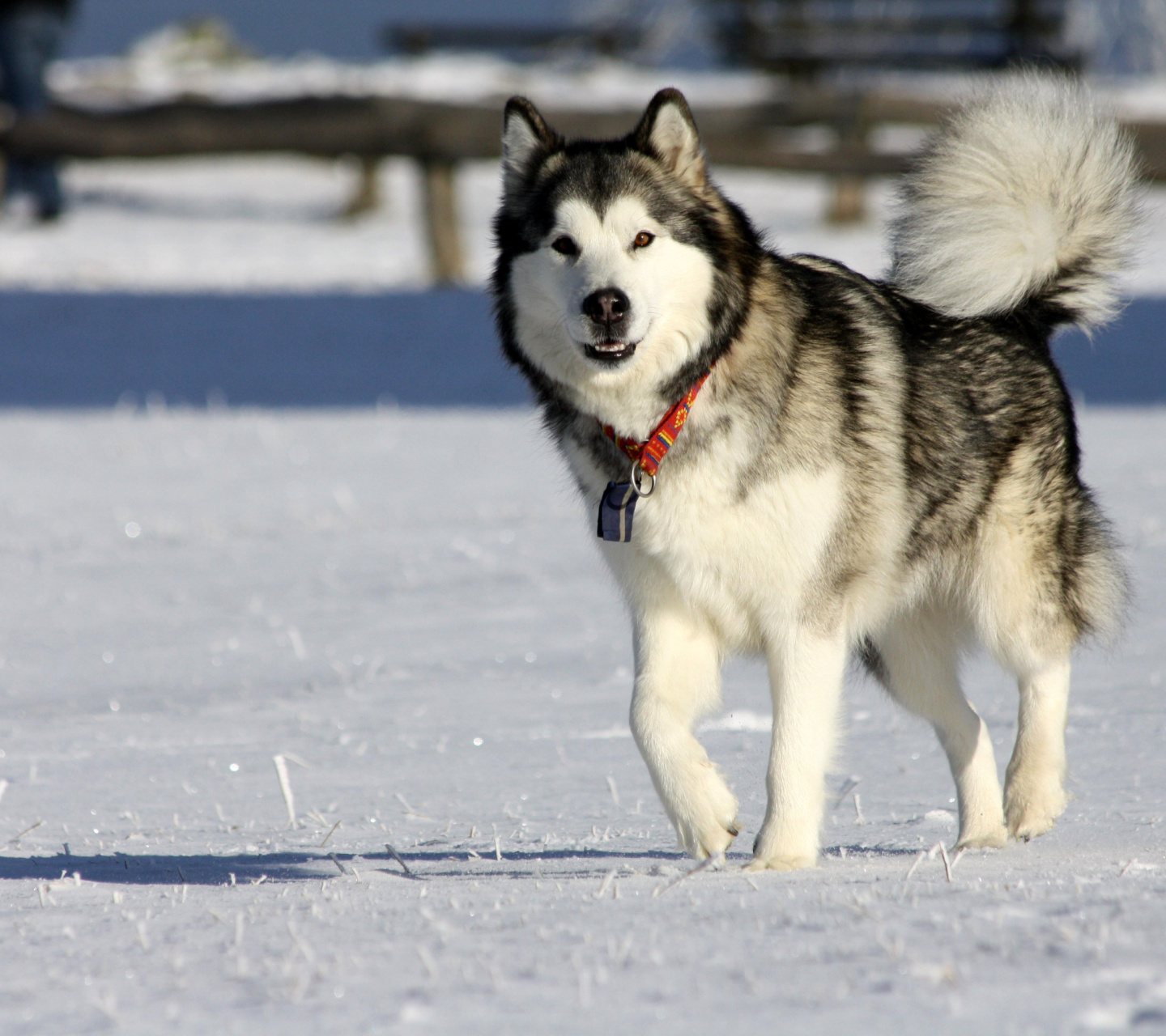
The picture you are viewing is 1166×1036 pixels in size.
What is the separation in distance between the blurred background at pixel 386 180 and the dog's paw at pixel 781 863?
1786 millimetres

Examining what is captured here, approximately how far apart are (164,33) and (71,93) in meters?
10.3

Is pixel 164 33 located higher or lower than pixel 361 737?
higher

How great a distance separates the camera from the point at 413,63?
2188 centimetres

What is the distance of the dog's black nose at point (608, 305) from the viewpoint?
2.96m

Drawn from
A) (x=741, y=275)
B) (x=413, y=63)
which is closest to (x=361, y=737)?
(x=741, y=275)

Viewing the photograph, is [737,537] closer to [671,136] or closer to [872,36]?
[671,136]

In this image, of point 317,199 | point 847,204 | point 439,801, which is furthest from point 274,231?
point 439,801

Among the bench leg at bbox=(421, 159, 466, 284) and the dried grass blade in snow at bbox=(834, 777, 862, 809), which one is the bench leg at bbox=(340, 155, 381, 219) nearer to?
the bench leg at bbox=(421, 159, 466, 284)

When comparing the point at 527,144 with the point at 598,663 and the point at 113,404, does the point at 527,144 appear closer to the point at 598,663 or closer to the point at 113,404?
the point at 598,663

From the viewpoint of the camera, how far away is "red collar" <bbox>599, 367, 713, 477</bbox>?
2975 mm

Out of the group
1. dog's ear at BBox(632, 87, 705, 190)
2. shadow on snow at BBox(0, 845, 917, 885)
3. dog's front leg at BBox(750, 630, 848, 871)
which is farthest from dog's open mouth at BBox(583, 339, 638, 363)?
shadow on snow at BBox(0, 845, 917, 885)

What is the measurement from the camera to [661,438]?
2.99 metres

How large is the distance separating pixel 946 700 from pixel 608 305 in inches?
48.2

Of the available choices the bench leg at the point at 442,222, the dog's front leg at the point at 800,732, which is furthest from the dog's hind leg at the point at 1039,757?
the bench leg at the point at 442,222
